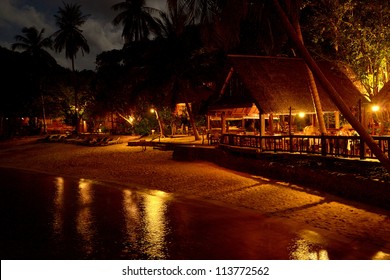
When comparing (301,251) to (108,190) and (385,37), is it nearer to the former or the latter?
(108,190)

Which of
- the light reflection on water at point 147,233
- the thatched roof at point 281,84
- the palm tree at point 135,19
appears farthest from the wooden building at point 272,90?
the palm tree at point 135,19

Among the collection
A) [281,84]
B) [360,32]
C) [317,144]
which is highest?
[360,32]

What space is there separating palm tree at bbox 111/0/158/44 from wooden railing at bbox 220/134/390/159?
24.2 m

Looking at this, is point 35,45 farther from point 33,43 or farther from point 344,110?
point 344,110

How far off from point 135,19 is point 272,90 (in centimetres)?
2395

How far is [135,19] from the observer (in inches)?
1524

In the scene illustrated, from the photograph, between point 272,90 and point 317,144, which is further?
point 272,90

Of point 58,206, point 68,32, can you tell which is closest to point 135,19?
point 68,32

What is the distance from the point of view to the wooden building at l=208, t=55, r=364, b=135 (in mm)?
18156

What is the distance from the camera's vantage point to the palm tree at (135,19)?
38344 mm

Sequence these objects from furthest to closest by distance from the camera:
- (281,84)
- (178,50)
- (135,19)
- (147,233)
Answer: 1. (135,19)
2. (178,50)
3. (281,84)
4. (147,233)

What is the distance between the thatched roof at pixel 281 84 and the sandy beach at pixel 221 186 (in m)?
3.86

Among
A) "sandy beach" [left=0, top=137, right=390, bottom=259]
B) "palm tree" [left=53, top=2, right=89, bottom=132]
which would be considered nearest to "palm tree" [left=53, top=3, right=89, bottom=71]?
"palm tree" [left=53, top=2, right=89, bottom=132]

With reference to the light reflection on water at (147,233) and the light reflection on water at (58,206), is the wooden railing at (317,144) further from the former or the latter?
the light reflection on water at (58,206)
